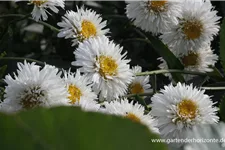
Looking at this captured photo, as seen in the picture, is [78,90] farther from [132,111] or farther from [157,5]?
[157,5]

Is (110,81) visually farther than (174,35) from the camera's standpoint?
No

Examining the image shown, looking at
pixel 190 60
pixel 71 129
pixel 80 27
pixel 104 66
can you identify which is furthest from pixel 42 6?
pixel 71 129

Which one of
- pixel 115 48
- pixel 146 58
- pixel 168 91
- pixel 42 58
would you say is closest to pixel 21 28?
pixel 42 58

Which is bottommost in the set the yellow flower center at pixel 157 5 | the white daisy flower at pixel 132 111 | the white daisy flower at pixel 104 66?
the white daisy flower at pixel 132 111

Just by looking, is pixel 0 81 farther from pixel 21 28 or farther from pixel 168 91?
pixel 21 28

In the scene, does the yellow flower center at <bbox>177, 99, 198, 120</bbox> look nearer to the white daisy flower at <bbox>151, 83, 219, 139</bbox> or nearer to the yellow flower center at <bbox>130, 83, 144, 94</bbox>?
the white daisy flower at <bbox>151, 83, 219, 139</bbox>

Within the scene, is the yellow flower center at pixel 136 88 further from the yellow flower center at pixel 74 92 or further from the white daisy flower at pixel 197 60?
the yellow flower center at pixel 74 92

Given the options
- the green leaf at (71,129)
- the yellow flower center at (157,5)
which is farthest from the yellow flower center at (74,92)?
the green leaf at (71,129)
